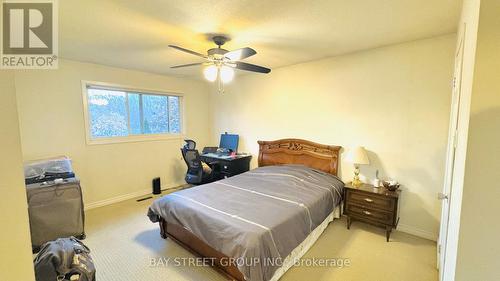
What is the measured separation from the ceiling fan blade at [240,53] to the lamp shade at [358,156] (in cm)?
190

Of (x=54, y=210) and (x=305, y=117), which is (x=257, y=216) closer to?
(x=305, y=117)

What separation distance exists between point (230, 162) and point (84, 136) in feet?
7.94

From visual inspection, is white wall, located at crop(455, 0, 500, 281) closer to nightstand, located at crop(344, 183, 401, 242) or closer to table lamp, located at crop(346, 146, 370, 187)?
nightstand, located at crop(344, 183, 401, 242)

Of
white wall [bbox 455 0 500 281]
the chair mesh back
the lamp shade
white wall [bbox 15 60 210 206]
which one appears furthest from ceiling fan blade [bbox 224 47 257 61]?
white wall [bbox 15 60 210 206]

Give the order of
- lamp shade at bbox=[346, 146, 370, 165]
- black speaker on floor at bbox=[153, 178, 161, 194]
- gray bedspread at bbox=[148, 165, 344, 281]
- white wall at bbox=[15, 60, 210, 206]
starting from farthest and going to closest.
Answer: black speaker on floor at bbox=[153, 178, 161, 194]
white wall at bbox=[15, 60, 210, 206]
lamp shade at bbox=[346, 146, 370, 165]
gray bedspread at bbox=[148, 165, 344, 281]

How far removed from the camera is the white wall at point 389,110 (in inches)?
101

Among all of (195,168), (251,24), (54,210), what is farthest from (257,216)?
(54,210)

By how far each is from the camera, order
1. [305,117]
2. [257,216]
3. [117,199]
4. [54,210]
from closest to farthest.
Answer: [257,216]
[54,210]
[305,117]
[117,199]

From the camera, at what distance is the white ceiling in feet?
5.89

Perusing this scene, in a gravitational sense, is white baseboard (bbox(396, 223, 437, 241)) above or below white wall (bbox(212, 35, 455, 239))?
below

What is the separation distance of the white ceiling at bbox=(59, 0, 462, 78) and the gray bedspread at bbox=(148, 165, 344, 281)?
1816 millimetres

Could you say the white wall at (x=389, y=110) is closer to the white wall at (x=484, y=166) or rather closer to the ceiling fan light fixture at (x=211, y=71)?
the ceiling fan light fixture at (x=211, y=71)

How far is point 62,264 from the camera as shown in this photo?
4.95ft

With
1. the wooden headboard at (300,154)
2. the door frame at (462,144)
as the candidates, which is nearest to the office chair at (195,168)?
the wooden headboard at (300,154)
